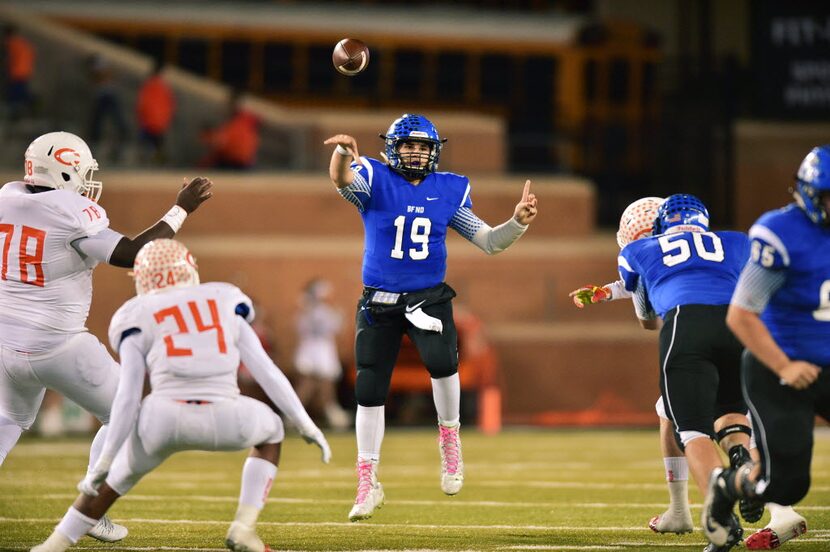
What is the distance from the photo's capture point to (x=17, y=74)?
21219mm

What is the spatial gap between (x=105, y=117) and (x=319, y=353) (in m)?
4.68

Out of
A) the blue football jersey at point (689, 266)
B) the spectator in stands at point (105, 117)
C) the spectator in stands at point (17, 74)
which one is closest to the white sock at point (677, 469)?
the blue football jersey at point (689, 266)

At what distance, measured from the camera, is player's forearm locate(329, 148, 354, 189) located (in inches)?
328

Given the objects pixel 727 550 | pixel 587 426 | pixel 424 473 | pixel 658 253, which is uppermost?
pixel 658 253

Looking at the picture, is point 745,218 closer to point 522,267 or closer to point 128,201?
point 522,267

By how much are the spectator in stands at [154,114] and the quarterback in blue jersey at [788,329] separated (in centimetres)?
1517

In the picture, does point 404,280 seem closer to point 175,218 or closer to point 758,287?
point 175,218

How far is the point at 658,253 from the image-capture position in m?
7.77

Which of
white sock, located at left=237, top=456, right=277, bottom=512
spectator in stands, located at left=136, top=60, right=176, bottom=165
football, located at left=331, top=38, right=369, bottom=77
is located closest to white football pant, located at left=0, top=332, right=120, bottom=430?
white sock, located at left=237, top=456, right=277, bottom=512

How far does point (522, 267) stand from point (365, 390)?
510 inches

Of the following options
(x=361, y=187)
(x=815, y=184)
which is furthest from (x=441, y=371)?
(x=815, y=184)

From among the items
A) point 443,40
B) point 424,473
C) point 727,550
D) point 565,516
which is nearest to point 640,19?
point 443,40

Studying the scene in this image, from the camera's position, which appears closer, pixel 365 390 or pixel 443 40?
pixel 365 390

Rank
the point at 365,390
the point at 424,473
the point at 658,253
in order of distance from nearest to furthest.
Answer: the point at 658,253 → the point at 365,390 → the point at 424,473
